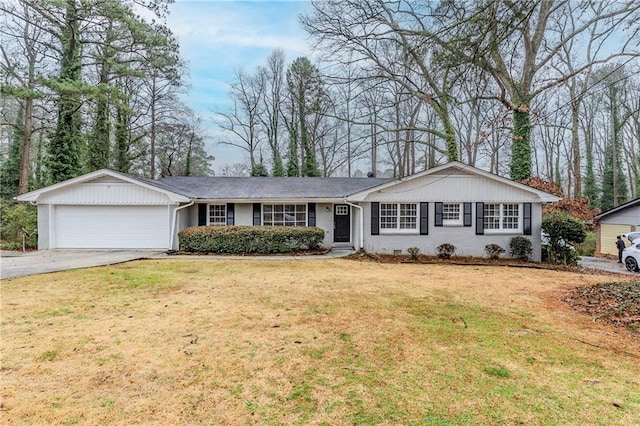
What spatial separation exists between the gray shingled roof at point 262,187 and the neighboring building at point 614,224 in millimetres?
12183

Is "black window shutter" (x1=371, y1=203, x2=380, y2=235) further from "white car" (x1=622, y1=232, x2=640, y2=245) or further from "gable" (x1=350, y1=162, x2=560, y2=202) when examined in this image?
"white car" (x1=622, y1=232, x2=640, y2=245)

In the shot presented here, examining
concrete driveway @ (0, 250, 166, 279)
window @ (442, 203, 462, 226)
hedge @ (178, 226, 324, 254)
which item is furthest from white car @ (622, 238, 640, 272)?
concrete driveway @ (0, 250, 166, 279)

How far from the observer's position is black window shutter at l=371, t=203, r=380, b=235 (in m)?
13.7

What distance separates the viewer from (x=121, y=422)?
269 cm

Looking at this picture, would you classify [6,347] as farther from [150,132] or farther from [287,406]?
[150,132]

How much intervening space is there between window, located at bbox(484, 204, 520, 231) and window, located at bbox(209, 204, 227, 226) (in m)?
11.5

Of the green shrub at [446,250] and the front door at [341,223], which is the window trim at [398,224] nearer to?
the green shrub at [446,250]

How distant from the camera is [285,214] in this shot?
15266mm

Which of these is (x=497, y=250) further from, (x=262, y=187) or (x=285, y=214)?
(x=262, y=187)

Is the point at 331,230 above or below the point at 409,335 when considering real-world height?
above

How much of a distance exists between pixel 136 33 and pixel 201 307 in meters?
15.8

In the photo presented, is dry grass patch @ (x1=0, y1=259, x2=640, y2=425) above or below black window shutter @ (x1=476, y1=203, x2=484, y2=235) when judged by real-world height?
below

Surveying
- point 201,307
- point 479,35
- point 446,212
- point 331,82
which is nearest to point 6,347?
point 201,307

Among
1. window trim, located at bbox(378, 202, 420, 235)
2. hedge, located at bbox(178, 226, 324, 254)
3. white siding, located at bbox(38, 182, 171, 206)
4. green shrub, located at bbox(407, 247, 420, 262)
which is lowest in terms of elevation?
green shrub, located at bbox(407, 247, 420, 262)
